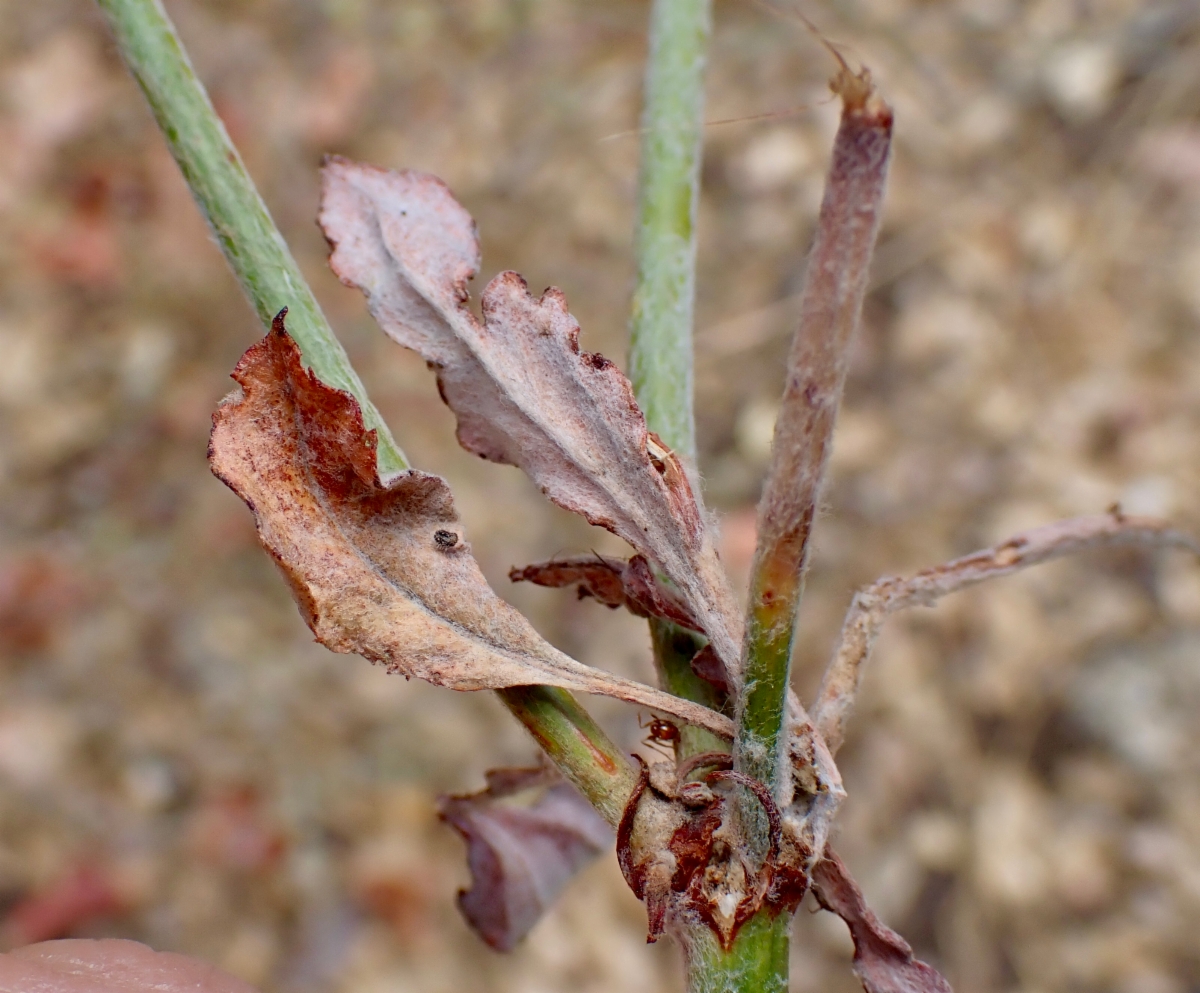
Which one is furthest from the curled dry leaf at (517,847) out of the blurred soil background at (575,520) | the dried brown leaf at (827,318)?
the blurred soil background at (575,520)

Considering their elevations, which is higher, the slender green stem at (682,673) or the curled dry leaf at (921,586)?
the curled dry leaf at (921,586)

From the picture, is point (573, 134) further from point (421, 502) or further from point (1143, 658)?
point (421, 502)

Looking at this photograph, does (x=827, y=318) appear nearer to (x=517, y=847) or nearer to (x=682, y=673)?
(x=682, y=673)

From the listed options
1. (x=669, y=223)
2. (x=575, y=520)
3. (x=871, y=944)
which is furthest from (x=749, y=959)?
(x=575, y=520)

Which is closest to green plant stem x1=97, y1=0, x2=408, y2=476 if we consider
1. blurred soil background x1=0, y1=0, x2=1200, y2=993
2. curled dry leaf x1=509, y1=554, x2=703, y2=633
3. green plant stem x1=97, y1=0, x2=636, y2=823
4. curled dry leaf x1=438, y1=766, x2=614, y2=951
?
green plant stem x1=97, y1=0, x2=636, y2=823

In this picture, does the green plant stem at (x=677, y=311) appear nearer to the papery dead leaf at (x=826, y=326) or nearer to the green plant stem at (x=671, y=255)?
the green plant stem at (x=671, y=255)

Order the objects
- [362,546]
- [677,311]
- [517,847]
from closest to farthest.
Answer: [362,546] < [677,311] < [517,847]
